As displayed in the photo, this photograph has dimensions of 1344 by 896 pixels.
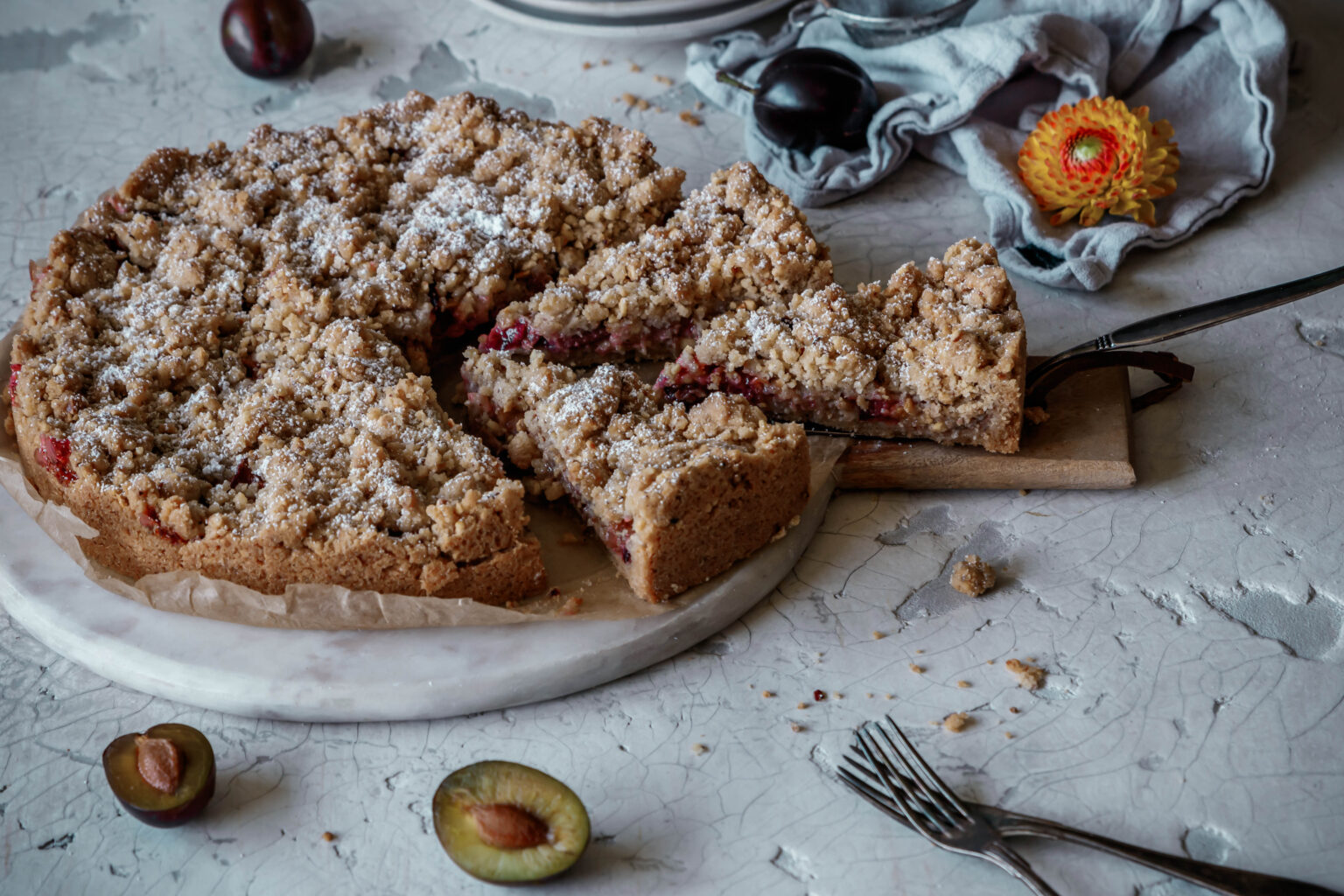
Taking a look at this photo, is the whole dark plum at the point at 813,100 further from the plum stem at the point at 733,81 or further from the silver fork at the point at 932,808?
the silver fork at the point at 932,808

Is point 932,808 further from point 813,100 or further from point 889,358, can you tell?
point 813,100

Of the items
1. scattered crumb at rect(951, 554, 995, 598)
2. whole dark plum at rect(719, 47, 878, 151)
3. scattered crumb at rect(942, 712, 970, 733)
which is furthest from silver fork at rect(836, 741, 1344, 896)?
whole dark plum at rect(719, 47, 878, 151)

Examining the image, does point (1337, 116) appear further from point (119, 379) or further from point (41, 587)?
point (41, 587)

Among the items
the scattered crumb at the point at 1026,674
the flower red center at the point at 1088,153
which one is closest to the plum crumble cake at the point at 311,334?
the scattered crumb at the point at 1026,674

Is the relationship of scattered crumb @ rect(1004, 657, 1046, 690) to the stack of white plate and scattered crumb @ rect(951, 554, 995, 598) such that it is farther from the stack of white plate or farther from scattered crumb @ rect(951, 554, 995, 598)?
the stack of white plate

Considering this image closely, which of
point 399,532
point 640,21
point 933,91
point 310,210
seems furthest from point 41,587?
point 933,91
